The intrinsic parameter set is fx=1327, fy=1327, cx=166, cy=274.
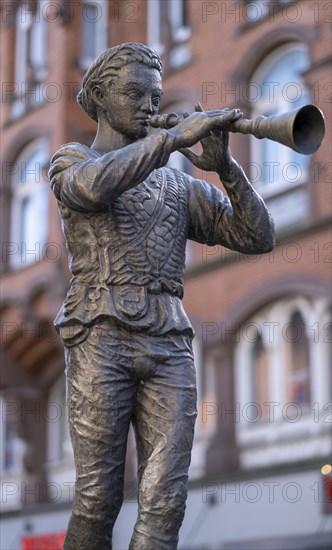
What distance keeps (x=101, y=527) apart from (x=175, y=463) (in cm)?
37

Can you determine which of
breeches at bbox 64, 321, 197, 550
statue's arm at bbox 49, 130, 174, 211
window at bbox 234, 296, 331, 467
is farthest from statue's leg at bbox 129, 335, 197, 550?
window at bbox 234, 296, 331, 467

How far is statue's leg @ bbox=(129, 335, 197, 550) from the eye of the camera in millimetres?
4980

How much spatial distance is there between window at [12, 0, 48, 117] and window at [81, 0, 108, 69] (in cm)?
93

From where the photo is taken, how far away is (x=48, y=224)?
A: 82.7ft

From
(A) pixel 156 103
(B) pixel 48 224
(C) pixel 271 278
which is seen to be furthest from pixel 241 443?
(A) pixel 156 103

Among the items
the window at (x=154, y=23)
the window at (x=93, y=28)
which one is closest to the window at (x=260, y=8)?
the window at (x=154, y=23)

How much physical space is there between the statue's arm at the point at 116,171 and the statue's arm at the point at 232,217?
467 millimetres

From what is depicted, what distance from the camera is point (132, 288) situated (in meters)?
5.23

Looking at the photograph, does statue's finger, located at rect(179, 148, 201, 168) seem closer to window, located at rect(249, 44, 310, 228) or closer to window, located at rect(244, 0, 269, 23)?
window, located at rect(249, 44, 310, 228)

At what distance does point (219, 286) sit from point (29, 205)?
6238 mm

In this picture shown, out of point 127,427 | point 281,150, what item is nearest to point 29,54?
point 281,150

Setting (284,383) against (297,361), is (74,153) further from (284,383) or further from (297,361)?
(284,383)

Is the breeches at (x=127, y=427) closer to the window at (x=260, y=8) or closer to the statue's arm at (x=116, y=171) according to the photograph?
the statue's arm at (x=116, y=171)

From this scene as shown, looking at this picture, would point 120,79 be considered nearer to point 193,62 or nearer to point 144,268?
point 144,268
